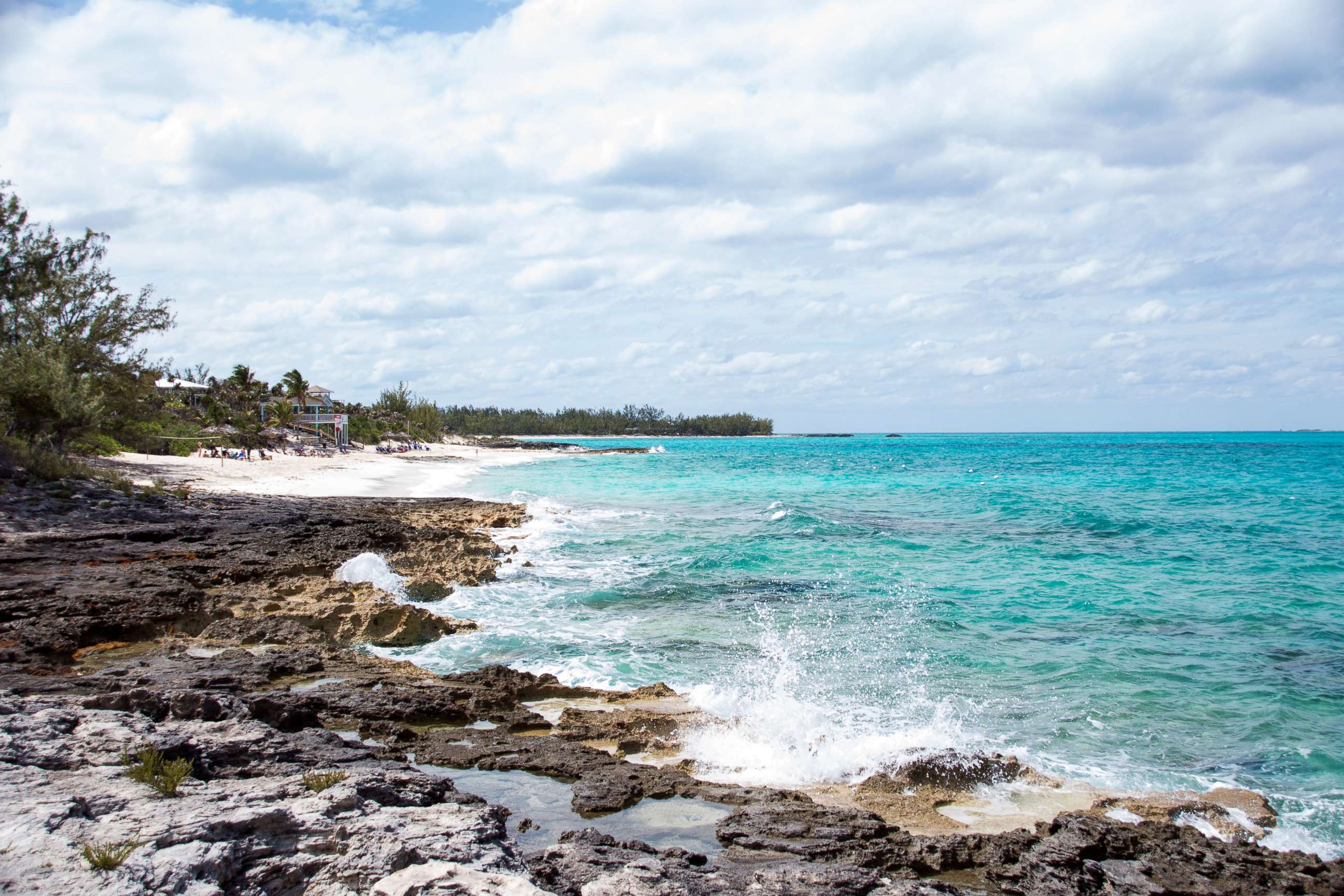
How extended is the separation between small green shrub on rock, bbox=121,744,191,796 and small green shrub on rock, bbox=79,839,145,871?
0.70 meters

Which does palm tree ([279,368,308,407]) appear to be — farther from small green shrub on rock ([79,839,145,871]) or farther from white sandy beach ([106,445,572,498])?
small green shrub on rock ([79,839,145,871])

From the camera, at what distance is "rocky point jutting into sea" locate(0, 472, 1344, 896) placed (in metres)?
4.05

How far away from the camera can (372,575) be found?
14477 mm

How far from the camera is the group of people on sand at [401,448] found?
249 feet

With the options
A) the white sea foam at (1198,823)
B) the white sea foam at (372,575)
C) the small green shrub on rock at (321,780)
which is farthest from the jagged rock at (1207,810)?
the white sea foam at (372,575)

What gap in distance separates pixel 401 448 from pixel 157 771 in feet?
261

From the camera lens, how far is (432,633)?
11.4 meters

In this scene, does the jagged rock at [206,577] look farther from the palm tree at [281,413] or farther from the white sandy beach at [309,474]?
the palm tree at [281,413]

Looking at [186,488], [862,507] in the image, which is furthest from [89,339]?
[862,507]

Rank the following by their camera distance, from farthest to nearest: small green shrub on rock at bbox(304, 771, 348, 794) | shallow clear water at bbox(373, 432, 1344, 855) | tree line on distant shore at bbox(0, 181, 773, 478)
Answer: tree line on distant shore at bbox(0, 181, 773, 478) → shallow clear water at bbox(373, 432, 1344, 855) → small green shrub on rock at bbox(304, 771, 348, 794)

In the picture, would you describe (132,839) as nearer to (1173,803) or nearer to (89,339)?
(1173,803)

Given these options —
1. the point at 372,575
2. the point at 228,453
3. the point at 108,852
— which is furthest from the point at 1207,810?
the point at 228,453

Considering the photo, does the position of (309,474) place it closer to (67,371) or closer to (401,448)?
(67,371)

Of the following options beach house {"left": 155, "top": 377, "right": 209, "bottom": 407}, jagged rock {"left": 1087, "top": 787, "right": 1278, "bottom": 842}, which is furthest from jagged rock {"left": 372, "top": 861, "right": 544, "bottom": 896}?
beach house {"left": 155, "top": 377, "right": 209, "bottom": 407}
